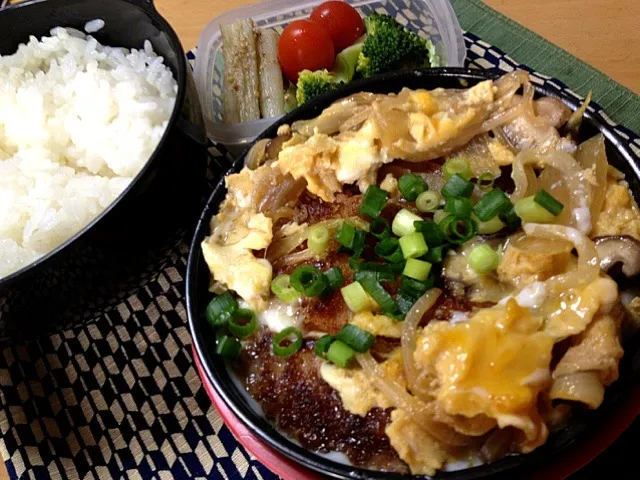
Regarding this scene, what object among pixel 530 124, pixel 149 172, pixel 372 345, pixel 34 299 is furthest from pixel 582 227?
pixel 34 299

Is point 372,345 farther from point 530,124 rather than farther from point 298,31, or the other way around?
point 298,31

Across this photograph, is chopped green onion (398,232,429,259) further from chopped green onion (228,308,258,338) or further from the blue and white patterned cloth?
the blue and white patterned cloth

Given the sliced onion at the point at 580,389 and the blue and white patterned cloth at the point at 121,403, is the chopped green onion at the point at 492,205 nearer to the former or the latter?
the sliced onion at the point at 580,389

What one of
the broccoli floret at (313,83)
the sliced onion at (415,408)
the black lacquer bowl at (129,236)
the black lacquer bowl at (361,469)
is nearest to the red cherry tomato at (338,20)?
the broccoli floret at (313,83)

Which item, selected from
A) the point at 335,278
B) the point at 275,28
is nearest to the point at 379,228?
the point at 335,278

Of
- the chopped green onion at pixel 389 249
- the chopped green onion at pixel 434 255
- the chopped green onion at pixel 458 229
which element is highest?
the chopped green onion at pixel 458 229
